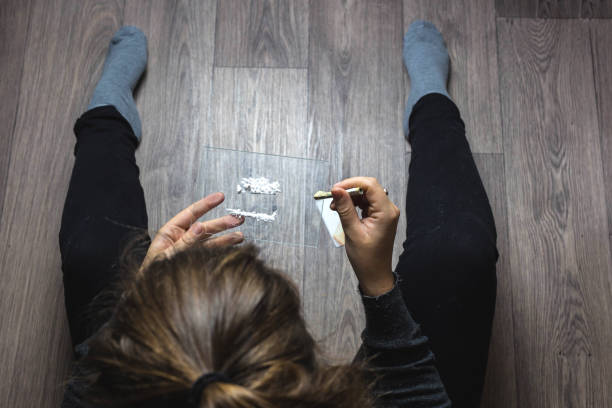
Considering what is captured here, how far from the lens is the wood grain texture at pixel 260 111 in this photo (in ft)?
3.08

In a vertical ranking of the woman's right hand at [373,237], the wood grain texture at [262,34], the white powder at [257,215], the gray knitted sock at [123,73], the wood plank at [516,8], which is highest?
the wood plank at [516,8]

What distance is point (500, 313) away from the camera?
35.3 inches

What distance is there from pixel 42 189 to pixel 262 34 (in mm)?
566

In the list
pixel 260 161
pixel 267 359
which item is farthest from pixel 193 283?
pixel 260 161

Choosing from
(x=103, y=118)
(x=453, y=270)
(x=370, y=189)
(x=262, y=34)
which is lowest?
(x=453, y=270)

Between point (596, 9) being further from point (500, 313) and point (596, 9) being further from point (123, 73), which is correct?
point (123, 73)

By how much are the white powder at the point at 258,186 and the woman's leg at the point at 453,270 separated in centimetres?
27

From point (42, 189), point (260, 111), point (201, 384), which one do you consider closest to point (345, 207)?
point (201, 384)

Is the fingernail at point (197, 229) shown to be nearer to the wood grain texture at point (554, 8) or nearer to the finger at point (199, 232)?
the finger at point (199, 232)

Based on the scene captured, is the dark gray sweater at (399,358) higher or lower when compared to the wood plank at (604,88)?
lower

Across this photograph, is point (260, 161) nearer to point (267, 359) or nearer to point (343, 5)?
A: point (343, 5)

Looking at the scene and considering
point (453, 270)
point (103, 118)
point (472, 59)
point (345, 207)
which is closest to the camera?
point (345, 207)

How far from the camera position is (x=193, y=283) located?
1.38 ft

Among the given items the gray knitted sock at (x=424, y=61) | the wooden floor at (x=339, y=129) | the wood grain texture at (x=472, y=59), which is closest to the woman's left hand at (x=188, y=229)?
the wooden floor at (x=339, y=129)
